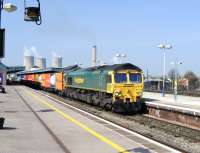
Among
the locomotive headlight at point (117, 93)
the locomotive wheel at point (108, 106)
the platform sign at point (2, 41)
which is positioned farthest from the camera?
the locomotive wheel at point (108, 106)

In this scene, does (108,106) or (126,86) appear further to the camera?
(108,106)

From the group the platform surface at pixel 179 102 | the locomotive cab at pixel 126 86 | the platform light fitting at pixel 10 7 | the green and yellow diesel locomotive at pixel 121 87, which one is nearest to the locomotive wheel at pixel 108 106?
the green and yellow diesel locomotive at pixel 121 87

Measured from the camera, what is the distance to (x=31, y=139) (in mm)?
14227

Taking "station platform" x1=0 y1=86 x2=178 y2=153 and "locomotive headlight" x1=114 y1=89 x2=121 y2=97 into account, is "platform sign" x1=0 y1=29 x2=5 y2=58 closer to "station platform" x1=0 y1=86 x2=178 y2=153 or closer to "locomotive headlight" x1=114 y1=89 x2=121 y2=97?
"station platform" x1=0 y1=86 x2=178 y2=153

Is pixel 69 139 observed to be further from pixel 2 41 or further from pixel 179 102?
pixel 179 102

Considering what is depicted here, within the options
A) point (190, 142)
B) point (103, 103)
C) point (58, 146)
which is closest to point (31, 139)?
point (58, 146)

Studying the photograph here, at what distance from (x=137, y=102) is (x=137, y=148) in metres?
19.8

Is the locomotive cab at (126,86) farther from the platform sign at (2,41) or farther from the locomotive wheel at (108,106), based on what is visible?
the platform sign at (2,41)

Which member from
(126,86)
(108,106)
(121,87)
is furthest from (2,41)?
(108,106)

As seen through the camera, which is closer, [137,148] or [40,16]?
[137,148]

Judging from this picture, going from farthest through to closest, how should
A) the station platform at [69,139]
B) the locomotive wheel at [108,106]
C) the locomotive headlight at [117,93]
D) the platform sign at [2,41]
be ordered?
the locomotive wheel at [108,106], the locomotive headlight at [117,93], the platform sign at [2,41], the station platform at [69,139]

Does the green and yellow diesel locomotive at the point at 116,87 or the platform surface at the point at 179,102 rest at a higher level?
the green and yellow diesel locomotive at the point at 116,87

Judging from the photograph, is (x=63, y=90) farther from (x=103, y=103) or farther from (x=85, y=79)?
(x=103, y=103)

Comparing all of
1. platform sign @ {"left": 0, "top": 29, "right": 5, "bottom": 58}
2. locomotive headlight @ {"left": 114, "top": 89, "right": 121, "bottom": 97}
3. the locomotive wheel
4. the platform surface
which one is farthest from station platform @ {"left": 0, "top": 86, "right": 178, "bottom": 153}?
the locomotive wheel
